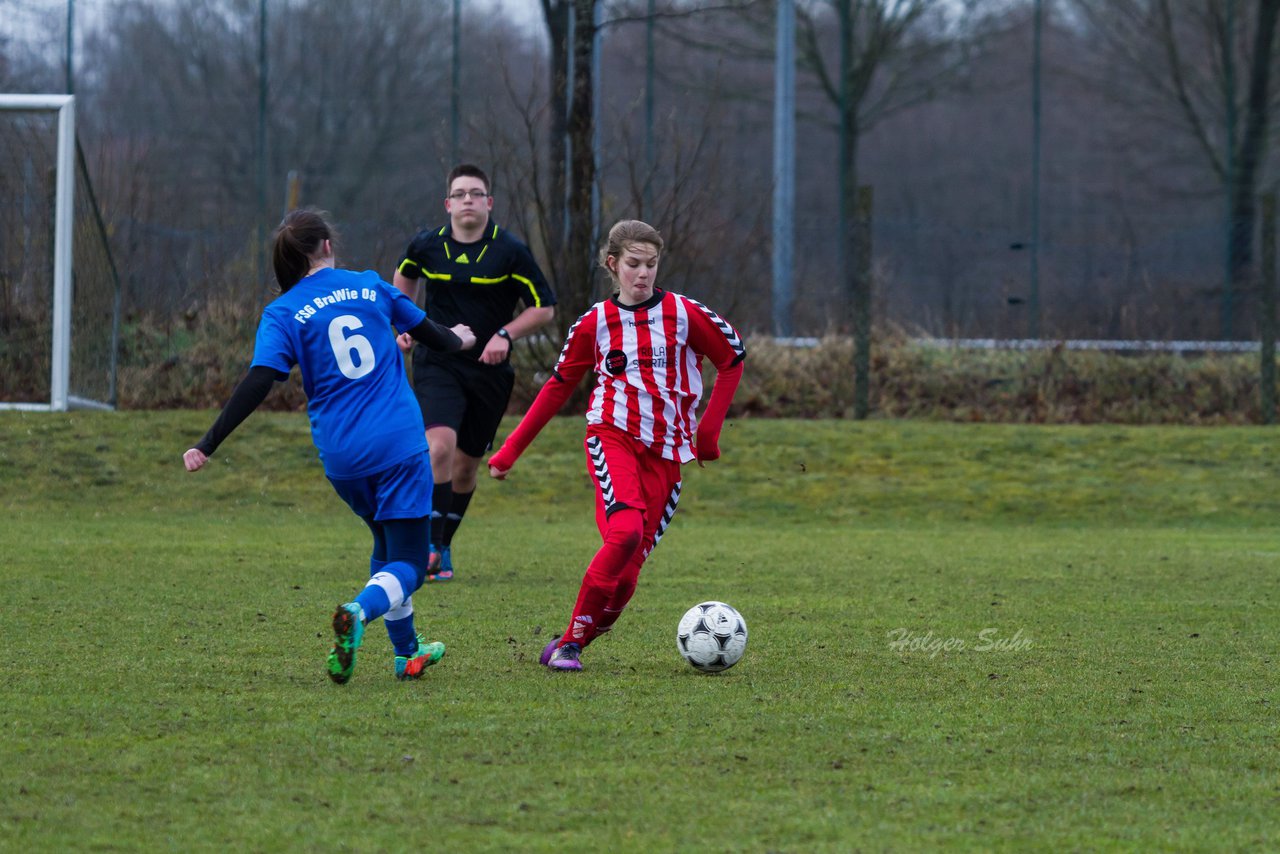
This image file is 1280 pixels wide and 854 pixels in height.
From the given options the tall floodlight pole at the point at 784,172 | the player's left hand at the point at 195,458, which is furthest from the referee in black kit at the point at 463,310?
the tall floodlight pole at the point at 784,172

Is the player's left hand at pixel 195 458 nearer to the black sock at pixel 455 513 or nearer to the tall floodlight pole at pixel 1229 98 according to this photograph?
the black sock at pixel 455 513

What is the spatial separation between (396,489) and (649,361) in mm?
1021

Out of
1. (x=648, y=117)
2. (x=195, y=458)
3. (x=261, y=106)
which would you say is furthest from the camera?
(x=261, y=106)

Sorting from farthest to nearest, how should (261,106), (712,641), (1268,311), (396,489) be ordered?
1. (261,106)
2. (1268,311)
3. (712,641)
4. (396,489)

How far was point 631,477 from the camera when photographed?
5.73 meters

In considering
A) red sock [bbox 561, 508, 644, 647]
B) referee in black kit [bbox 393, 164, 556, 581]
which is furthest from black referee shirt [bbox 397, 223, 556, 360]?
red sock [bbox 561, 508, 644, 647]

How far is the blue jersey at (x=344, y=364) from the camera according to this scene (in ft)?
17.3

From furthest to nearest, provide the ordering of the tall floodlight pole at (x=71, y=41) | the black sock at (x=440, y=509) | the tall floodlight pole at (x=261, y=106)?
the tall floodlight pole at (x=261, y=106)
the tall floodlight pole at (x=71, y=41)
the black sock at (x=440, y=509)

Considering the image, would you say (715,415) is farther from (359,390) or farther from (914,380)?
(914,380)

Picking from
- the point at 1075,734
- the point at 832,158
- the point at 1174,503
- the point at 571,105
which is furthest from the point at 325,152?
the point at 1075,734

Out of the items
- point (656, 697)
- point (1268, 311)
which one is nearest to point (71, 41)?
point (1268, 311)

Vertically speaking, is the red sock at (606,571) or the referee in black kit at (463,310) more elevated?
the referee in black kit at (463,310)

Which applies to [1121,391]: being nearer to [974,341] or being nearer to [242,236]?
[974,341]

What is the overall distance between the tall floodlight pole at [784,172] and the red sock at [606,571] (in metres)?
12.4
